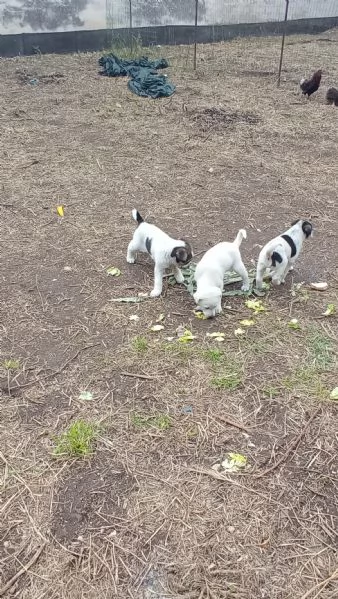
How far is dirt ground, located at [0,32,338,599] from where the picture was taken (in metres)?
2.47

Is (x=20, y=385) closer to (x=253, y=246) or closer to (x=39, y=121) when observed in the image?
(x=253, y=246)

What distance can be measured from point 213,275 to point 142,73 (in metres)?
8.57

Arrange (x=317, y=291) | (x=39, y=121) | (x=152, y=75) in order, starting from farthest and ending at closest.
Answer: (x=152, y=75) < (x=39, y=121) < (x=317, y=291)

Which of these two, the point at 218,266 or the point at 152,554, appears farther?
the point at 218,266

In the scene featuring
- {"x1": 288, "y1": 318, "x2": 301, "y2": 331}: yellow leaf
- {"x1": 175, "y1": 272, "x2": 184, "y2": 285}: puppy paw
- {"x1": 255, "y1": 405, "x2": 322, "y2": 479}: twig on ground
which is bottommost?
{"x1": 255, "y1": 405, "x2": 322, "y2": 479}: twig on ground

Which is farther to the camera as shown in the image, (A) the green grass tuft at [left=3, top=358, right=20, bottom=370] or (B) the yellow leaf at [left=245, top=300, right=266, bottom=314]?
(B) the yellow leaf at [left=245, top=300, right=266, bottom=314]

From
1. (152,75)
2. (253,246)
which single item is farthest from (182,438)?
(152,75)

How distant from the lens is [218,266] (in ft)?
13.2

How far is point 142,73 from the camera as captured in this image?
11.1 m

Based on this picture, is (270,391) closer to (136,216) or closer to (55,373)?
(55,373)

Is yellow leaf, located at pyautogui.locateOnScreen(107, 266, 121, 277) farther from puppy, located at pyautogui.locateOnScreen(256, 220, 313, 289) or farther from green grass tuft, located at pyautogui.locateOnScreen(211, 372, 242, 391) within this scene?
green grass tuft, located at pyautogui.locateOnScreen(211, 372, 242, 391)

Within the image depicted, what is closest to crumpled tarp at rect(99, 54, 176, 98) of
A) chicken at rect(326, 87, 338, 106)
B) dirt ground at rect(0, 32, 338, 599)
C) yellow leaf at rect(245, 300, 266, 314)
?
chicken at rect(326, 87, 338, 106)

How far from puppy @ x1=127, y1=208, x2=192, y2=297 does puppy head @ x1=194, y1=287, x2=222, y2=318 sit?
34 centimetres

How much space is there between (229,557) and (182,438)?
2.53 feet
